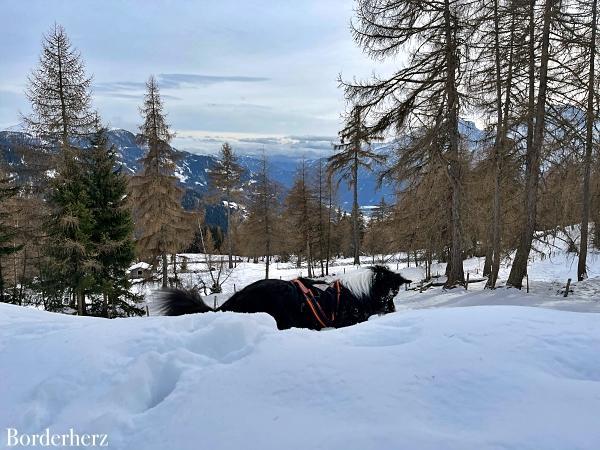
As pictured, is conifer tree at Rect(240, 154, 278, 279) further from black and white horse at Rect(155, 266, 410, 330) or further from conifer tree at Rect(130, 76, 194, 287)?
black and white horse at Rect(155, 266, 410, 330)

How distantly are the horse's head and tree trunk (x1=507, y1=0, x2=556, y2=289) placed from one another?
8879mm

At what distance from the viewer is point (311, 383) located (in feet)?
8.81

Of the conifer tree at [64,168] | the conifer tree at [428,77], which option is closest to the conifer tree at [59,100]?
the conifer tree at [64,168]

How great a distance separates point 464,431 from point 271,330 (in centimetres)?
190

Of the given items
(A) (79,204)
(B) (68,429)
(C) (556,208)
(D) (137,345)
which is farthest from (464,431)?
(A) (79,204)

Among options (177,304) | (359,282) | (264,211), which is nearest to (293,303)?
Result: (359,282)

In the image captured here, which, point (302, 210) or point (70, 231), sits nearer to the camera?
point (70, 231)

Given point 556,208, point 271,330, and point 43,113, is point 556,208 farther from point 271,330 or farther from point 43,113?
point 43,113

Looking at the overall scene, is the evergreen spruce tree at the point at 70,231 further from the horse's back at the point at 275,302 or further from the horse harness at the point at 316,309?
the horse harness at the point at 316,309

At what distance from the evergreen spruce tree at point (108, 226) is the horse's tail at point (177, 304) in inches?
486

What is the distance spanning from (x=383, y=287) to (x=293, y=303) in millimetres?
1706

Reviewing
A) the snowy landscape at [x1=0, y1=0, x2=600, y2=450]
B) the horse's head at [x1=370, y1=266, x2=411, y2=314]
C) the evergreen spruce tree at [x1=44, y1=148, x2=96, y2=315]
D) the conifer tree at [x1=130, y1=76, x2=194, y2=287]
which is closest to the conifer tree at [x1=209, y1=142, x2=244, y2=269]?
the snowy landscape at [x1=0, y1=0, x2=600, y2=450]

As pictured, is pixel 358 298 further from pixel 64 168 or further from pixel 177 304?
pixel 64 168

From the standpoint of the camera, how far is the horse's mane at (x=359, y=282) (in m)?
5.88
